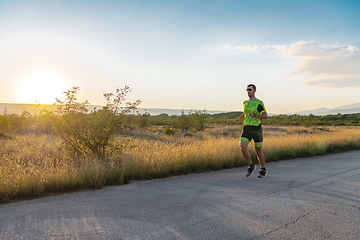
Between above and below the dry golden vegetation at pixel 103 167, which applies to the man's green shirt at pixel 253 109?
above

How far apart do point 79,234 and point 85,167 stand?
10.5ft

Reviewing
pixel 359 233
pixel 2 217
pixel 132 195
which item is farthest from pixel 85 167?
pixel 359 233

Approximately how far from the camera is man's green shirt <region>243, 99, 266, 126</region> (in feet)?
24.9

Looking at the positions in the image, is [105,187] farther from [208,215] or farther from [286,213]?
[286,213]

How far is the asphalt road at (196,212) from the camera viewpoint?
3.76 m

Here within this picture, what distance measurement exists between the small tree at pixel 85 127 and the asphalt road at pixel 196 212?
7.89 ft

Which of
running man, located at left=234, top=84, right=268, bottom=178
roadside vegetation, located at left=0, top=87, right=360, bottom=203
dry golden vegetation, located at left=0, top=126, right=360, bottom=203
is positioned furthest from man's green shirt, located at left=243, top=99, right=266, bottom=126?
dry golden vegetation, located at left=0, top=126, right=360, bottom=203

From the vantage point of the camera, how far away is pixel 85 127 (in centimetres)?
859

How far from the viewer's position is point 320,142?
573 inches

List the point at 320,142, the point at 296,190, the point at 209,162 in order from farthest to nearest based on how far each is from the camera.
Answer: the point at 320,142
the point at 209,162
the point at 296,190

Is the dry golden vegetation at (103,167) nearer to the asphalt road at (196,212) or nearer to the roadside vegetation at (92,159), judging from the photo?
the roadside vegetation at (92,159)

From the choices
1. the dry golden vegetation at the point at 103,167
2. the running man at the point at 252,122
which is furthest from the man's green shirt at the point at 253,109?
the dry golden vegetation at the point at 103,167

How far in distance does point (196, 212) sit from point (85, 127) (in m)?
5.15

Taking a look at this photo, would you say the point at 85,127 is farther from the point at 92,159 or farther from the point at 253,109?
the point at 253,109
